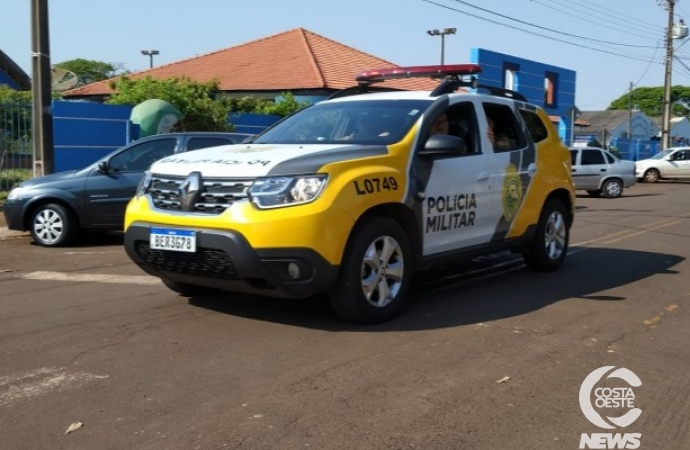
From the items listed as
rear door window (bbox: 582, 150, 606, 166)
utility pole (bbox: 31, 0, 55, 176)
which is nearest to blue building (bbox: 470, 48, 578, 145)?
rear door window (bbox: 582, 150, 606, 166)

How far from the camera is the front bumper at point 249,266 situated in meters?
5.18

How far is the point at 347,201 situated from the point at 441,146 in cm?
108

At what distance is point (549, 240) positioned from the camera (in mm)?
8148

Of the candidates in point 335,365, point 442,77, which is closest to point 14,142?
point 442,77

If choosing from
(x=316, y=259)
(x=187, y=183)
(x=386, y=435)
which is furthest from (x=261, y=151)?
(x=386, y=435)

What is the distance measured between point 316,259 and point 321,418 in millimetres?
1465

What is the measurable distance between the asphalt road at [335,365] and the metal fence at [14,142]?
8665 mm

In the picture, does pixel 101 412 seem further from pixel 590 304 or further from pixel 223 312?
pixel 590 304

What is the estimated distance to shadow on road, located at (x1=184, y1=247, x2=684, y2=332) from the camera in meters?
6.02

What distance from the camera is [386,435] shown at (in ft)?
12.3

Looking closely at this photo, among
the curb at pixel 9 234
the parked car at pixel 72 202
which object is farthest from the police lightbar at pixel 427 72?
the curb at pixel 9 234

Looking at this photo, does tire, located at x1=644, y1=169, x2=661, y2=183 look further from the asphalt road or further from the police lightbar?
the police lightbar

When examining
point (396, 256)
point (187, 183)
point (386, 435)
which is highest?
point (187, 183)

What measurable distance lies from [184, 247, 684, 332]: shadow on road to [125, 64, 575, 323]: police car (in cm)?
28
